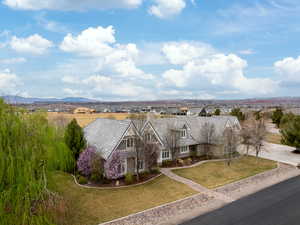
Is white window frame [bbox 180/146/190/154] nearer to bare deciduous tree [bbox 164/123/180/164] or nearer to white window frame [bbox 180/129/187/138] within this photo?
white window frame [bbox 180/129/187/138]

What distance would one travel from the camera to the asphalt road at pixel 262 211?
555 inches

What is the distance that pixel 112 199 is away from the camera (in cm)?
1767

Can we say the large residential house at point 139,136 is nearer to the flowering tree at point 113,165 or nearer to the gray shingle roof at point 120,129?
the gray shingle roof at point 120,129

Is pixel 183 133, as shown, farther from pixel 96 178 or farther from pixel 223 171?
pixel 96 178

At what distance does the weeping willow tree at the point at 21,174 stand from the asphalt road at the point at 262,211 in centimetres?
1031

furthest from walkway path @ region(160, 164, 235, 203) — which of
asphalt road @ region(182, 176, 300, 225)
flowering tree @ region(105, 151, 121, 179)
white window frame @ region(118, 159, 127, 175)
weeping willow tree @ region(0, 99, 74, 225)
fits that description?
weeping willow tree @ region(0, 99, 74, 225)

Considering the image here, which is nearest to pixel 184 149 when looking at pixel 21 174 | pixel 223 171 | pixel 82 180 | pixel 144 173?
pixel 223 171

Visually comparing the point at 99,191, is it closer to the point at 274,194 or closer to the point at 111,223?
the point at 111,223

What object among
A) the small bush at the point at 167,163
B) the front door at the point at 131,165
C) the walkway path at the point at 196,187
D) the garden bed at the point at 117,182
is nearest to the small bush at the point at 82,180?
the garden bed at the point at 117,182

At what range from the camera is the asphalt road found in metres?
14.1

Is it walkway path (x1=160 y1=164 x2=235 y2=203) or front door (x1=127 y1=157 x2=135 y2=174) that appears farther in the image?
front door (x1=127 y1=157 x2=135 y2=174)

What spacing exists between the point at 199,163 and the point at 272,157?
1269 cm

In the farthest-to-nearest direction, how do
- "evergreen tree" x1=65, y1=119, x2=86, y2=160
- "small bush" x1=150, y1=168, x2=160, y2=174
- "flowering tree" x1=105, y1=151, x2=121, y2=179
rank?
"small bush" x1=150, y1=168, x2=160, y2=174 → "evergreen tree" x1=65, y1=119, x2=86, y2=160 → "flowering tree" x1=105, y1=151, x2=121, y2=179

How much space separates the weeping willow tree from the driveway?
31.9 meters
